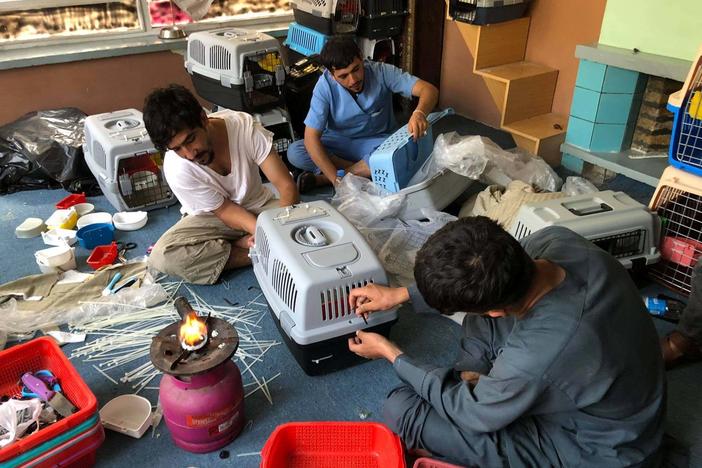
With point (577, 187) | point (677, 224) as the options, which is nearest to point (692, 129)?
point (677, 224)

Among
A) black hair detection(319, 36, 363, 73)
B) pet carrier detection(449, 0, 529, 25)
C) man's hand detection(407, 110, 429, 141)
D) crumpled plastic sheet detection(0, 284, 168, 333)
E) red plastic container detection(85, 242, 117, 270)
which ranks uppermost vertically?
pet carrier detection(449, 0, 529, 25)

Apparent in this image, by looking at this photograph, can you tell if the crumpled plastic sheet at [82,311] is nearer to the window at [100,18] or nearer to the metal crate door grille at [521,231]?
the metal crate door grille at [521,231]

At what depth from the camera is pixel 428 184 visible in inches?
87.0

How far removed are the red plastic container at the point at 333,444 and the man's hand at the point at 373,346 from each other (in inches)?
7.0

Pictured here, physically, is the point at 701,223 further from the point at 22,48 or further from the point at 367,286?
the point at 22,48

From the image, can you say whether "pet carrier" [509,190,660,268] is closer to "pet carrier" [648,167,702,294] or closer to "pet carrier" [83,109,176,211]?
"pet carrier" [648,167,702,294]

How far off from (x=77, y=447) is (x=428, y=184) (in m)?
1.49

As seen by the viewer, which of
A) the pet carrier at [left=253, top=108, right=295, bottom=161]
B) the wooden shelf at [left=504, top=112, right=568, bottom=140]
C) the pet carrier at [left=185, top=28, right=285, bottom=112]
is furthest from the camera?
the wooden shelf at [left=504, top=112, right=568, bottom=140]

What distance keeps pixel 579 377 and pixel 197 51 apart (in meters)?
2.56

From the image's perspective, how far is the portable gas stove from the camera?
1.29 metres

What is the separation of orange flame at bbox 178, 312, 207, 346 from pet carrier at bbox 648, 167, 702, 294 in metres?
1.63

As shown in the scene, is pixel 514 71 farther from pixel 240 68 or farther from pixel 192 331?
pixel 192 331

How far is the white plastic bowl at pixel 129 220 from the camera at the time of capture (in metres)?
2.47

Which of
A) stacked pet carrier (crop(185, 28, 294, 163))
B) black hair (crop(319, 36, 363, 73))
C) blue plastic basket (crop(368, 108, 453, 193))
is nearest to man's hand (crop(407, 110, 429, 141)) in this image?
blue plastic basket (crop(368, 108, 453, 193))
